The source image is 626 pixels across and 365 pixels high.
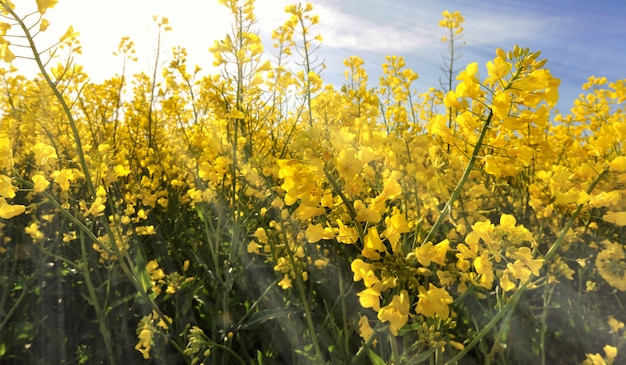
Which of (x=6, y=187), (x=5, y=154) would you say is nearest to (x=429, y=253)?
(x=6, y=187)

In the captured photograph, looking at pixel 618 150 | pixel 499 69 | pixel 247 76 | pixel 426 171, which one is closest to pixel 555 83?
pixel 499 69

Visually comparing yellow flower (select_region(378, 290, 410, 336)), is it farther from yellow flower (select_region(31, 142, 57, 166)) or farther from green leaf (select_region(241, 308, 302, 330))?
yellow flower (select_region(31, 142, 57, 166))

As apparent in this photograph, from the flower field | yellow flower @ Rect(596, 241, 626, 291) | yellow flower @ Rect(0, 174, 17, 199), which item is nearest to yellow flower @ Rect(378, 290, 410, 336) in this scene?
the flower field

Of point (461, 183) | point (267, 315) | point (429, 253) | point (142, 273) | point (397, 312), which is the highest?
point (461, 183)

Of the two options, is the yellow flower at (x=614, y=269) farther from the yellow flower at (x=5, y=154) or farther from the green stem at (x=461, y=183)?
the yellow flower at (x=5, y=154)

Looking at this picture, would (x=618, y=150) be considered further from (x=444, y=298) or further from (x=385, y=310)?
(x=385, y=310)

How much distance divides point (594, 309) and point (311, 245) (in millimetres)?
1759

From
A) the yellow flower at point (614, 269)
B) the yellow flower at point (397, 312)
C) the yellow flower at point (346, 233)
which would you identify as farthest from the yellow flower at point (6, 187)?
the yellow flower at point (614, 269)

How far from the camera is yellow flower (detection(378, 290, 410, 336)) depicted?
3.14 feet

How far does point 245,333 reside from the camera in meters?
2.42

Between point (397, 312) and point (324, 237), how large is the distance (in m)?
0.23

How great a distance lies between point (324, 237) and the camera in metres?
1.05

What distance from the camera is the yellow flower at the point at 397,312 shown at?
96cm

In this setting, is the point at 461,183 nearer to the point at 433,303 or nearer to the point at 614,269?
the point at 433,303
